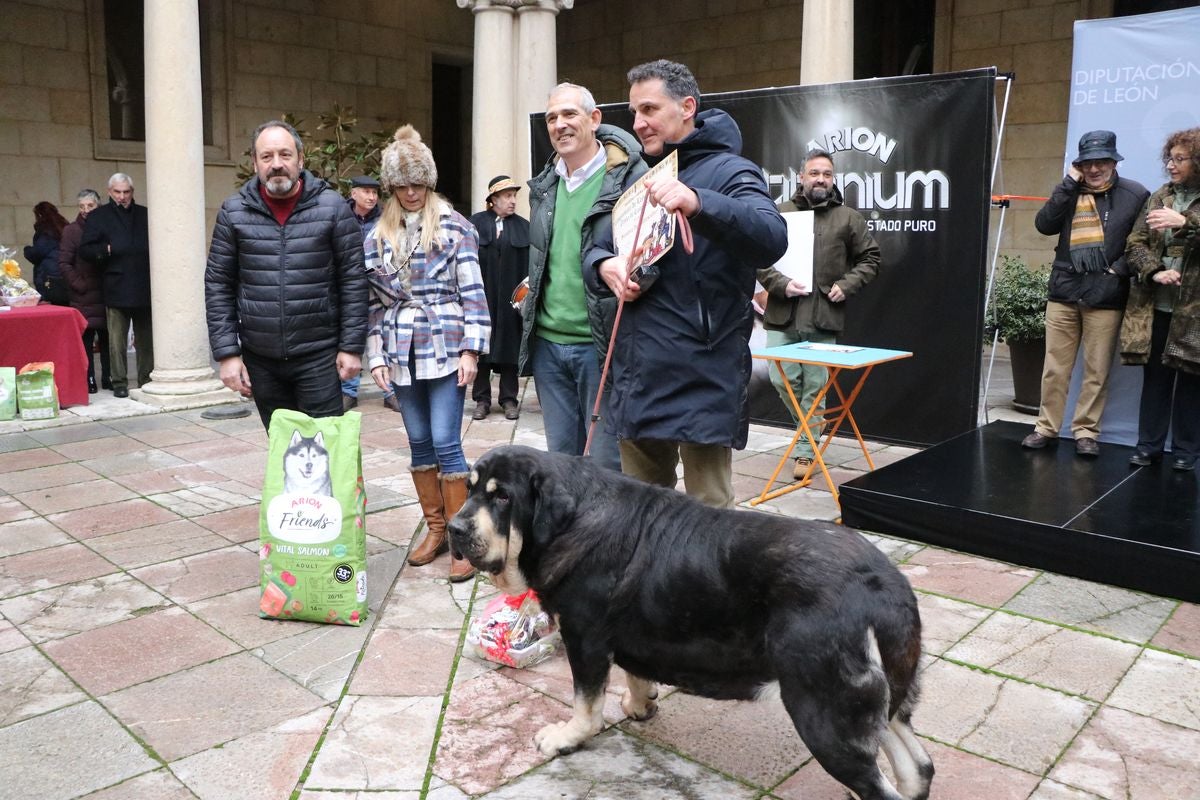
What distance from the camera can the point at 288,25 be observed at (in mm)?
14766

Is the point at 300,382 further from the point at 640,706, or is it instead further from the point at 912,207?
the point at 912,207

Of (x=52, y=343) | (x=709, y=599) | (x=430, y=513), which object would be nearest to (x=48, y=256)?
(x=52, y=343)

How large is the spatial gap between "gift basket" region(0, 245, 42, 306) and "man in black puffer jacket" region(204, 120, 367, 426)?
5.48 metres

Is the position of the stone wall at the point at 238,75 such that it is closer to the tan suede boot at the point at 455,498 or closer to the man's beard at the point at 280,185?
the man's beard at the point at 280,185

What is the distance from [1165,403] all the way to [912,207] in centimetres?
214

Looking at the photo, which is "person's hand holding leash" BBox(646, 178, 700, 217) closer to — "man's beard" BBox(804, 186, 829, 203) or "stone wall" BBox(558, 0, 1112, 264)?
"man's beard" BBox(804, 186, 829, 203)

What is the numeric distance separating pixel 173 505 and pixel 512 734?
3.60 metres

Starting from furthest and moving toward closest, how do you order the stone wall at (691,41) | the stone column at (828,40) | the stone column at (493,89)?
1. the stone wall at (691,41)
2. the stone column at (493,89)
3. the stone column at (828,40)

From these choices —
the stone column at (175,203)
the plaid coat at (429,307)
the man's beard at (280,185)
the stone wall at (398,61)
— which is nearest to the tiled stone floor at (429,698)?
the plaid coat at (429,307)

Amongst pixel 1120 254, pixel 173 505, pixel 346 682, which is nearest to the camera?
pixel 346 682

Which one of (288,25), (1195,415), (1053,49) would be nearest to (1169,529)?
(1195,415)

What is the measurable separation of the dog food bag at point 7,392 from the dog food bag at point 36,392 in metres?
0.06

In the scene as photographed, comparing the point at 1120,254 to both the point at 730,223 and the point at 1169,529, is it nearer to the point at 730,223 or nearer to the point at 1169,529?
the point at 1169,529

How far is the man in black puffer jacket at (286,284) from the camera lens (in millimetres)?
4418
